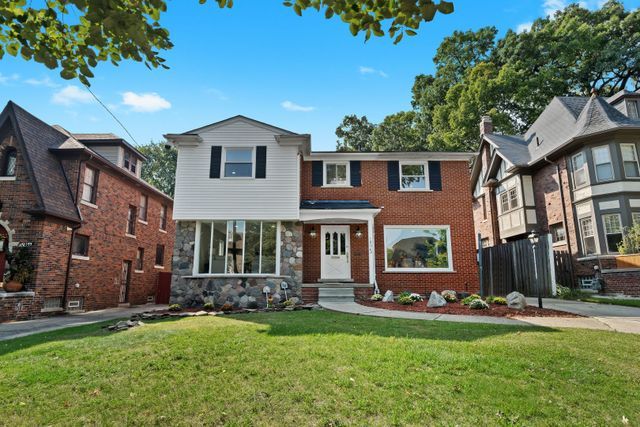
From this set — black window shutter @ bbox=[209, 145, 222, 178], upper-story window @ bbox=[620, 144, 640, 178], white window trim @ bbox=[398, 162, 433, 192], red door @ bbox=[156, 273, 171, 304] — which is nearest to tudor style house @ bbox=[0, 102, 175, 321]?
red door @ bbox=[156, 273, 171, 304]

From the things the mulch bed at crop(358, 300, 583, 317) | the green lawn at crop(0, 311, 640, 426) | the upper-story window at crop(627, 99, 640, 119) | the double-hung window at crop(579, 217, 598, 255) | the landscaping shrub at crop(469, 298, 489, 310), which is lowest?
the green lawn at crop(0, 311, 640, 426)

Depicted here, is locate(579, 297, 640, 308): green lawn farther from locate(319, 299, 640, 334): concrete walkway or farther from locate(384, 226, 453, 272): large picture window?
locate(384, 226, 453, 272): large picture window

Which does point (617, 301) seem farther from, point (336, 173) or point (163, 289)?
point (163, 289)

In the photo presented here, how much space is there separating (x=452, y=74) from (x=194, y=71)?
90.2 feet

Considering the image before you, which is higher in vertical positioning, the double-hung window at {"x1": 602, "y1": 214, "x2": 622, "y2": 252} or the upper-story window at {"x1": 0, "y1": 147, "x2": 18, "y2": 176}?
the upper-story window at {"x1": 0, "y1": 147, "x2": 18, "y2": 176}

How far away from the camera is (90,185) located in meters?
15.0

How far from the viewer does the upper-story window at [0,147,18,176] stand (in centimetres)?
1273

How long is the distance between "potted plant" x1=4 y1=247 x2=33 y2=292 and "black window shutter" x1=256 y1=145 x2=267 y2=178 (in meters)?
7.85

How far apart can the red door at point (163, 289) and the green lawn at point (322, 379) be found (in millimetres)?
12100

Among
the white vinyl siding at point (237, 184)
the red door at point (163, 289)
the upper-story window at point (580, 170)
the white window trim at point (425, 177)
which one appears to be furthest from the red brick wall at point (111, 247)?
the upper-story window at point (580, 170)

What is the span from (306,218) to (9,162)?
10516mm

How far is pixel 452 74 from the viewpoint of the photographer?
104 feet

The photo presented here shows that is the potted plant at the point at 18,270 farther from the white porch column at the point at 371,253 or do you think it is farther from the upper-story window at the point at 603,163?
the upper-story window at the point at 603,163

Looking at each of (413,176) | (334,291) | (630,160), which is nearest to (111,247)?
(334,291)
